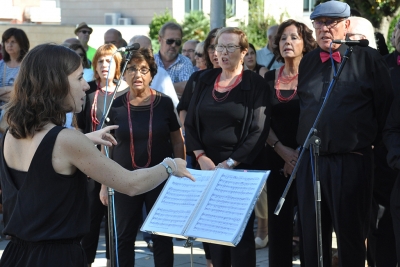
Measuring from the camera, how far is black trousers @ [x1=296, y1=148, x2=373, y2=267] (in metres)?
5.19

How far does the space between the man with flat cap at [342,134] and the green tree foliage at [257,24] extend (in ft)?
71.5

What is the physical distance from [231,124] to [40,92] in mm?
2542

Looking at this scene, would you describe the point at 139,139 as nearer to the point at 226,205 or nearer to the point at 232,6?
the point at 226,205

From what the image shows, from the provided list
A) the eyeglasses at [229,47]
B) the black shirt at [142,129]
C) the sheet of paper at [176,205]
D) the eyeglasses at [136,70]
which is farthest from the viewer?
the eyeglasses at [136,70]

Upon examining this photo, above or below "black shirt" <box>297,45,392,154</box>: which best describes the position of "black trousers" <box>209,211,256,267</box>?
below

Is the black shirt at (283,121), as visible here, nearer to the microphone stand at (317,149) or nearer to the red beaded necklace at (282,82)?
the red beaded necklace at (282,82)

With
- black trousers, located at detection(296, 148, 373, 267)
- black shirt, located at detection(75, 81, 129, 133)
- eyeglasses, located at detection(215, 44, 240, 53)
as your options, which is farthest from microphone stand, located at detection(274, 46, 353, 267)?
black shirt, located at detection(75, 81, 129, 133)

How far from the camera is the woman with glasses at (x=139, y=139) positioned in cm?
604

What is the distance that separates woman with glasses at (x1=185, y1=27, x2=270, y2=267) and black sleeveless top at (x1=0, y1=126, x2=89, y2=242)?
7.45 feet

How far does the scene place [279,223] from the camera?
19.8ft

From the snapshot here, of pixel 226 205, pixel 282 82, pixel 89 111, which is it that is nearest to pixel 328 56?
pixel 282 82

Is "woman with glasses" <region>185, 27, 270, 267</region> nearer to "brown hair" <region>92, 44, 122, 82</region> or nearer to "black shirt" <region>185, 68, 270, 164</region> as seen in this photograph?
"black shirt" <region>185, 68, 270, 164</region>

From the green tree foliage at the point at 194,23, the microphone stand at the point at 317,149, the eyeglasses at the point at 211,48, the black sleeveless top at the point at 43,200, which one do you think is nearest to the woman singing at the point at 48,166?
the black sleeveless top at the point at 43,200

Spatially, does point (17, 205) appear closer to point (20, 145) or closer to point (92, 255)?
point (20, 145)
